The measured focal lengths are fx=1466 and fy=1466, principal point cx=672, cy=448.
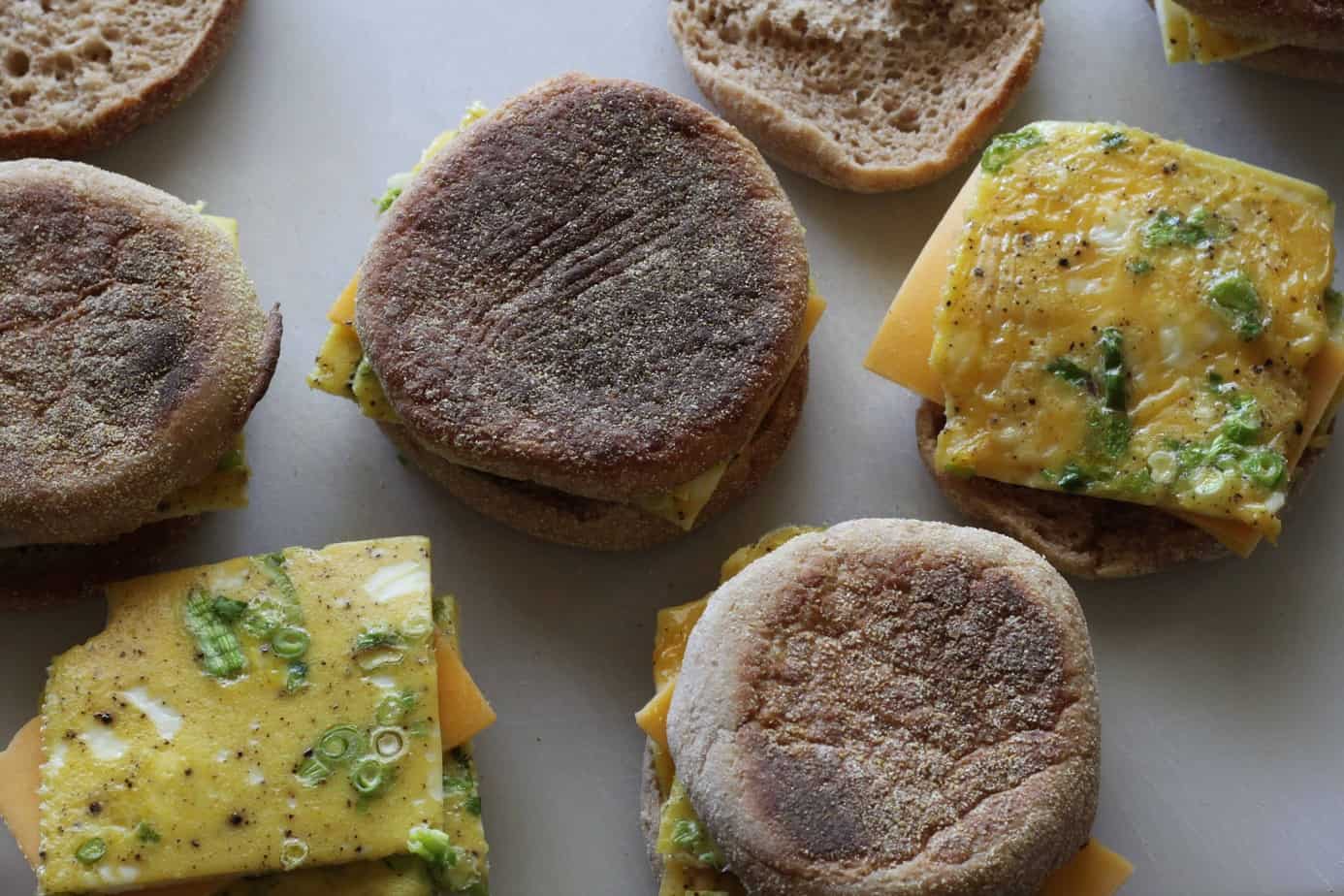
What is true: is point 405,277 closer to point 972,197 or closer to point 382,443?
point 382,443

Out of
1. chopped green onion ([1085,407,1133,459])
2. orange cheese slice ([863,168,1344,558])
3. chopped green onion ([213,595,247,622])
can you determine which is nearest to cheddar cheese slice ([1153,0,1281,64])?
orange cheese slice ([863,168,1344,558])

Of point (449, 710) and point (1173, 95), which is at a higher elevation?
point (1173, 95)

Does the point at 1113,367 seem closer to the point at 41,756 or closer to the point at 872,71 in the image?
the point at 872,71

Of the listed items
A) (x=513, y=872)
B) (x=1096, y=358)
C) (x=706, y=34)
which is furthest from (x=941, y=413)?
(x=513, y=872)

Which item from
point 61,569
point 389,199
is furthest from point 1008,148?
point 61,569

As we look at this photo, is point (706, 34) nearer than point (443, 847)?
No

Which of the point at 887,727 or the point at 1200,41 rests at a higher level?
the point at 1200,41

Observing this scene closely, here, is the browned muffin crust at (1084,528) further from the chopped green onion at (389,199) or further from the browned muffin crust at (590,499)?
the chopped green onion at (389,199)

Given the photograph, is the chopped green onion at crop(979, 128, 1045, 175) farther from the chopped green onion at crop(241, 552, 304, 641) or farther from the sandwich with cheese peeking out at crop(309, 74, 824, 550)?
the chopped green onion at crop(241, 552, 304, 641)
